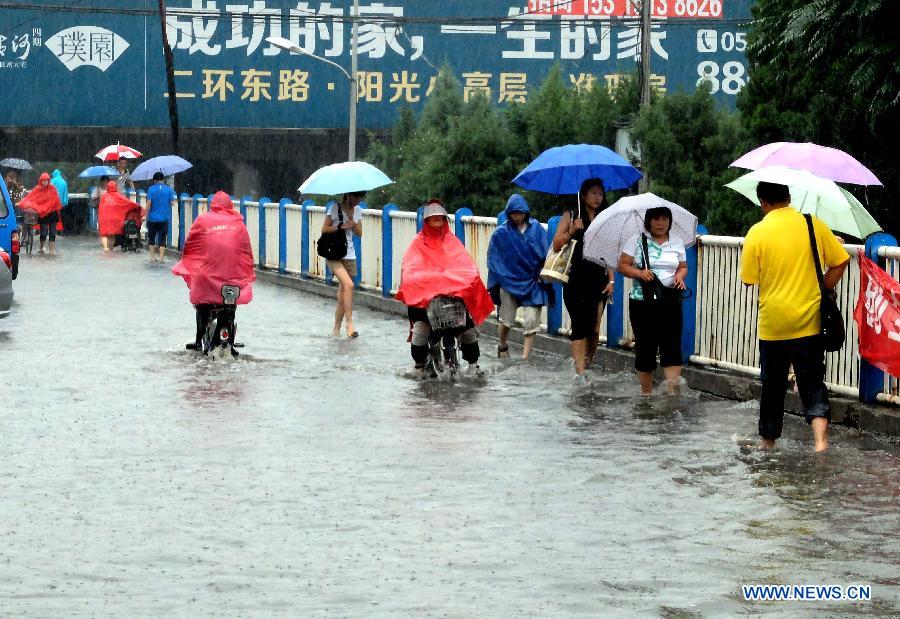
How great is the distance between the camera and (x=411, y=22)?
58.4m

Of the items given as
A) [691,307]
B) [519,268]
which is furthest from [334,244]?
[691,307]

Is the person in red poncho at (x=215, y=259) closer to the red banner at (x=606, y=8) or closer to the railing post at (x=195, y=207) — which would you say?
the railing post at (x=195, y=207)

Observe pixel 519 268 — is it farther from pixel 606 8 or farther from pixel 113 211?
pixel 606 8

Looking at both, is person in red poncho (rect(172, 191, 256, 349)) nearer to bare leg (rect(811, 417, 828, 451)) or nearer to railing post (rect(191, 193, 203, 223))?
bare leg (rect(811, 417, 828, 451))

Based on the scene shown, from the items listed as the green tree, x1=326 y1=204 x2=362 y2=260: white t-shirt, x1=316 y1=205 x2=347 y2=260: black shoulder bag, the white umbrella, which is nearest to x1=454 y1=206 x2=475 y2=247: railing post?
x1=326 y1=204 x2=362 y2=260: white t-shirt

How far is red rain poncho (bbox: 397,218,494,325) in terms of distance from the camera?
49.0ft

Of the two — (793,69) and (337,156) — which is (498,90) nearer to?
(337,156)

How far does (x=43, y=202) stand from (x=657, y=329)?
2473 cm

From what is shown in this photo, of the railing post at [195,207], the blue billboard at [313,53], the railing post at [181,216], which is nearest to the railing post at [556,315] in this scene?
the railing post at [195,207]

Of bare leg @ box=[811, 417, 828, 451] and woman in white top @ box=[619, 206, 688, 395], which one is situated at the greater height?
woman in white top @ box=[619, 206, 688, 395]

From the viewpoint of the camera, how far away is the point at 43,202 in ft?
118

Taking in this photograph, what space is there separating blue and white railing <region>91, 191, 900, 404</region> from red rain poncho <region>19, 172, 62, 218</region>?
941 cm

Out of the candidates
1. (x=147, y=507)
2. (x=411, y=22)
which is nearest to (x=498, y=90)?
(x=411, y=22)

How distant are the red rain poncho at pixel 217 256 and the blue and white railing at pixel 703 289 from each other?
9.49 feet
